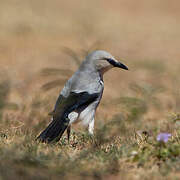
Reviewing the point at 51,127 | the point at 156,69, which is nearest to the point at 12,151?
the point at 51,127

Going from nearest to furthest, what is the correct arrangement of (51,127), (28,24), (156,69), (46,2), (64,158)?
(64,158) → (51,127) → (156,69) → (28,24) → (46,2)

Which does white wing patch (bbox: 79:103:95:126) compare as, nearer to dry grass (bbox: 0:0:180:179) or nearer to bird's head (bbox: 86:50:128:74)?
dry grass (bbox: 0:0:180:179)

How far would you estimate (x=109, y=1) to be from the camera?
65.8 feet

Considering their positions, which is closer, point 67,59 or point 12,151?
point 12,151

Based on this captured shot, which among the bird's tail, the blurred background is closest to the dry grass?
the blurred background

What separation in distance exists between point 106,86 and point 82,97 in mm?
4458

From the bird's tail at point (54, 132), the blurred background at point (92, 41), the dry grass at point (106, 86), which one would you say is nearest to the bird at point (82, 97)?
the bird's tail at point (54, 132)

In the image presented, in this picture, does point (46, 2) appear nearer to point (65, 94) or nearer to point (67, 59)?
point (67, 59)

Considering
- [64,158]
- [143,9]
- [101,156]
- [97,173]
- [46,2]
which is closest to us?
[97,173]

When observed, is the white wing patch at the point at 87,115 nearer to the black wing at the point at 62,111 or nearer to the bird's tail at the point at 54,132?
the black wing at the point at 62,111

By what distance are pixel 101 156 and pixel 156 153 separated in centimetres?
49

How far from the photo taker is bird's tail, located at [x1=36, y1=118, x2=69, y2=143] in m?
4.47

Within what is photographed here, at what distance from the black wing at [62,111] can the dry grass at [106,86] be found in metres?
0.16

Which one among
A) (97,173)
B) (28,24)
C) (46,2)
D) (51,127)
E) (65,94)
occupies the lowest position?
(97,173)
